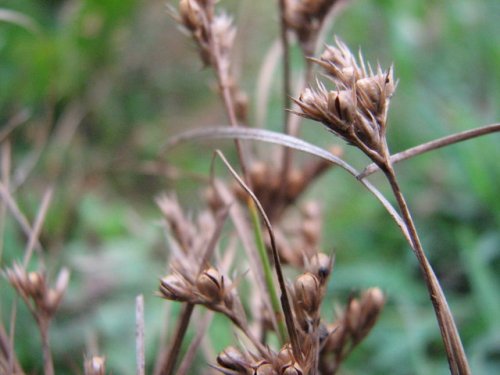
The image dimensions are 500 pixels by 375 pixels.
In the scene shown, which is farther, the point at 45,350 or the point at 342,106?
the point at 45,350

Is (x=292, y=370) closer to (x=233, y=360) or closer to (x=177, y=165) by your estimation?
(x=233, y=360)

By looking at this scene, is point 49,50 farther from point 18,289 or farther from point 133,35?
point 18,289

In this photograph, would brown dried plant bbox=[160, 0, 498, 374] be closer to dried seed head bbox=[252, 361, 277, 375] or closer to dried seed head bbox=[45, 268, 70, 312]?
dried seed head bbox=[252, 361, 277, 375]

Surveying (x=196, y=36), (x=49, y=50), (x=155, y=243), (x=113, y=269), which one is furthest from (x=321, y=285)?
(x=49, y=50)

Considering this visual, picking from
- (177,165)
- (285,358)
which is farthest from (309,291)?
(177,165)

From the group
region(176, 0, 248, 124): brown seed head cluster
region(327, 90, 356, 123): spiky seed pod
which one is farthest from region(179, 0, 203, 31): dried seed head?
region(327, 90, 356, 123): spiky seed pod
